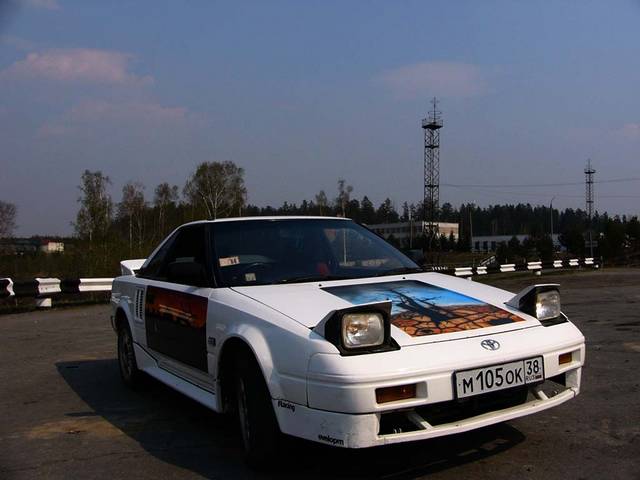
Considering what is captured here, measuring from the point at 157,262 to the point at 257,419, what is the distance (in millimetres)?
2543

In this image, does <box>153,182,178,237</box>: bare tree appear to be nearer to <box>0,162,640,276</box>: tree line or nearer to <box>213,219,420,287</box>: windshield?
<box>0,162,640,276</box>: tree line

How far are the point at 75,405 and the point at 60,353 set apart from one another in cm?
321

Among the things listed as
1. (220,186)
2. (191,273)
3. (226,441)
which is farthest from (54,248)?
(220,186)

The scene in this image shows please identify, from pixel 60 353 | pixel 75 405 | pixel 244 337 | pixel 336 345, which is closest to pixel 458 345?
pixel 336 345

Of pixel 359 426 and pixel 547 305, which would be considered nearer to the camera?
pixel 359 426

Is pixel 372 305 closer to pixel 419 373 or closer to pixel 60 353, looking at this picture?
pixel 419 373

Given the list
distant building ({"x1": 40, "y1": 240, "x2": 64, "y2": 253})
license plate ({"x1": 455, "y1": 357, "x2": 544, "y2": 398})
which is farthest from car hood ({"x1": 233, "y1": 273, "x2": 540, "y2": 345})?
distant building ({"x1": 40, "y1": 240, "x2": 64, "y2": 253})

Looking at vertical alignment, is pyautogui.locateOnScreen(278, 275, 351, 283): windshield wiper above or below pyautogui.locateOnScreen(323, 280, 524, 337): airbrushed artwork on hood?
above

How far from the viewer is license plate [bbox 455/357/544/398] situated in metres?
3.20

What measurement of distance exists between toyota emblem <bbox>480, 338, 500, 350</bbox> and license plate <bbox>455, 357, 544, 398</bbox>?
98 millimetres

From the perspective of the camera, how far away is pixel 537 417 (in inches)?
179

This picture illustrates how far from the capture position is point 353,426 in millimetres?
3047

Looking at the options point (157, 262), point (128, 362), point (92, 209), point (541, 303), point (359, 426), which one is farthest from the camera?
point (92, 209)

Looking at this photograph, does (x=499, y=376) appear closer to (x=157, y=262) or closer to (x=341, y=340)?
(x=341, y=340)
